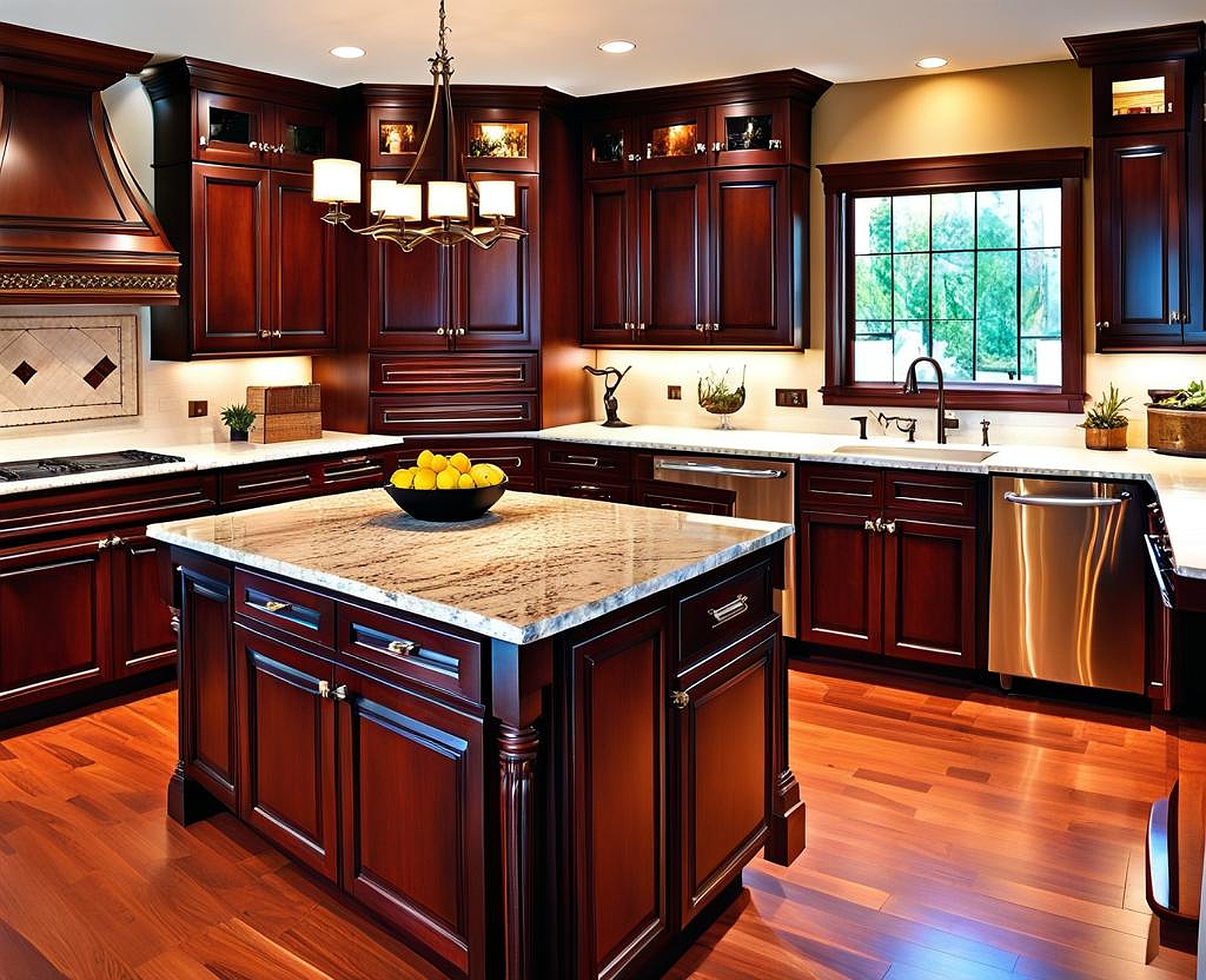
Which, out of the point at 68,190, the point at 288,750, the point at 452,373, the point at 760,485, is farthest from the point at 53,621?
the point at 760,485

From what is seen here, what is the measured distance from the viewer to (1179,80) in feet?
14.6

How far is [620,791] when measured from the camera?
95.3 inches

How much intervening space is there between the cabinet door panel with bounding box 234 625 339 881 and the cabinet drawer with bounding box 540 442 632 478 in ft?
9.11

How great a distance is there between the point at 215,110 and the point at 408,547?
322 centimetres

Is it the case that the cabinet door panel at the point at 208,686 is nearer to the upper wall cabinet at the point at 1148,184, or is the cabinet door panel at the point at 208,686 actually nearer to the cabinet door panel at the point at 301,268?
the cabinet door panel at the point at 301,268

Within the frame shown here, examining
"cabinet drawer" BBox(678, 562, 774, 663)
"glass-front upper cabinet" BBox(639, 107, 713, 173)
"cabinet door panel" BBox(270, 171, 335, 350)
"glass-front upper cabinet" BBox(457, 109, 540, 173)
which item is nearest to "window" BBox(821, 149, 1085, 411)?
"glass-front upper cabinet" BBox(639, 107, 713, 173)

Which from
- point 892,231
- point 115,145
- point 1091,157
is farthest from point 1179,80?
point 115,145

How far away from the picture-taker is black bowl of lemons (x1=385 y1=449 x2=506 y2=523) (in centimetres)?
312

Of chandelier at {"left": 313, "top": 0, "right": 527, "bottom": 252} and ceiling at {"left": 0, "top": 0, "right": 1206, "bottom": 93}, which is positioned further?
ceiling at {"left": 0, "top": 0, "right": 1206, "bottom": 93}

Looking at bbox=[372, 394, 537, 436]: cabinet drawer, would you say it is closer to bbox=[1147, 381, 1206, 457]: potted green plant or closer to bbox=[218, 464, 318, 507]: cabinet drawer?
bbox=[218, 464, 318, 507]: cabinet drawer

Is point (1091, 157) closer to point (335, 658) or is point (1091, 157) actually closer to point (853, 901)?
point (853, 901)

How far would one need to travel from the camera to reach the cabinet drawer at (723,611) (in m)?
2.63

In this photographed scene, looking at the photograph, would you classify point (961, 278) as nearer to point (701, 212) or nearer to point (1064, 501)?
point (701, 212)

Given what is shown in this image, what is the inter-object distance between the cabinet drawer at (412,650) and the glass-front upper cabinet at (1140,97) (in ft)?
12.4
